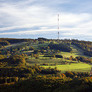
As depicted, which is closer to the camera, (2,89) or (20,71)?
(2,89)

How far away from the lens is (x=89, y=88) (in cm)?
3703

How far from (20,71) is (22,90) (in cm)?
4668

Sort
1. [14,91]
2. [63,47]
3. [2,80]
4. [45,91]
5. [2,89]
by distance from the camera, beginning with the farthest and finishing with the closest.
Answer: [63,47] < [2,80] < [2,89] < [14,91] < [45,91]

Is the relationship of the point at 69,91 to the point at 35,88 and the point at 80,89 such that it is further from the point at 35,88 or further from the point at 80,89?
the point at 35,88

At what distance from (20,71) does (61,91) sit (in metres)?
56.4

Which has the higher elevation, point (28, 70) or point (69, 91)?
point (69, 91)

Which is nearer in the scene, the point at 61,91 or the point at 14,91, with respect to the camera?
the point at 61,91

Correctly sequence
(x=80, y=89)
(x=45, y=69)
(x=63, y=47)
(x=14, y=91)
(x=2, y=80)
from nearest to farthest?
(x=80, y=89)
(x=14, y=91)
(x=2, y=80)
(x=45, y=69)
(x=63, y=47)

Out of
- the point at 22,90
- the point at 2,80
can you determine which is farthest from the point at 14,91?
the point at 2,80

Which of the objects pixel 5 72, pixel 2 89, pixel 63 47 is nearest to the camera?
pixel 2 89

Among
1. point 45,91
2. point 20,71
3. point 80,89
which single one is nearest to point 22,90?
point 45,91

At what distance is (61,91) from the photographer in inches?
1489

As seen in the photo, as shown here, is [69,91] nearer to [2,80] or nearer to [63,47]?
[2,80]

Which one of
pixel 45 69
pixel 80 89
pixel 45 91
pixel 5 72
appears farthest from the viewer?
pixel 45 69
